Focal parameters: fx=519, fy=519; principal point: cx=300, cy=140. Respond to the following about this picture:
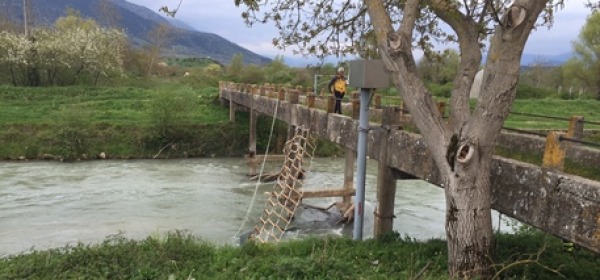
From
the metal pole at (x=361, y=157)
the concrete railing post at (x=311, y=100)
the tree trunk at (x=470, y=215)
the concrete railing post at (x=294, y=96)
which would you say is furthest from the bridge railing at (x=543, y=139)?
the concrete railing post at (x=294, y=96)

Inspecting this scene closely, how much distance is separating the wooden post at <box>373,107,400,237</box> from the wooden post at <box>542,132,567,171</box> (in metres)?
3.67

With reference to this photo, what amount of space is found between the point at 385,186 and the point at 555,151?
414 centimetres

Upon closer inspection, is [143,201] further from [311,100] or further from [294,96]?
[311,100]

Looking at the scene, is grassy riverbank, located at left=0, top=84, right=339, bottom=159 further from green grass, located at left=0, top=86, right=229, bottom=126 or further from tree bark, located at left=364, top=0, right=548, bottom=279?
tree bark, located at left=364, top=0, right=548, bottom=279

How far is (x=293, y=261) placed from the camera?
698 centimetres

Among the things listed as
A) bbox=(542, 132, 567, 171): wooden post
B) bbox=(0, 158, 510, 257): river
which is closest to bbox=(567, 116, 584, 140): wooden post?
bbox=(542, 132, 567, 171): wooden post

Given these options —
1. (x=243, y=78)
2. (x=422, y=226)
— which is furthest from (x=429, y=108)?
(x=243, y=78)

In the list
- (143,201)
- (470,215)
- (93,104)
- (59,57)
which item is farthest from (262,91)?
(59,57)

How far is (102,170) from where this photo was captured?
74.7ft

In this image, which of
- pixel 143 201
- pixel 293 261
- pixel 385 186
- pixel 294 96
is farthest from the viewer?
pixel 143 201

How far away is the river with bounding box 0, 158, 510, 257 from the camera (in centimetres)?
1343

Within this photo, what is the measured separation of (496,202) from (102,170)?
1977cm

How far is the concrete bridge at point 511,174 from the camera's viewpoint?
5.20 metres

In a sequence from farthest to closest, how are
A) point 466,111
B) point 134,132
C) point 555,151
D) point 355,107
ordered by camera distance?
point 134,132, point 355,107, point 466,111, point 555,151
